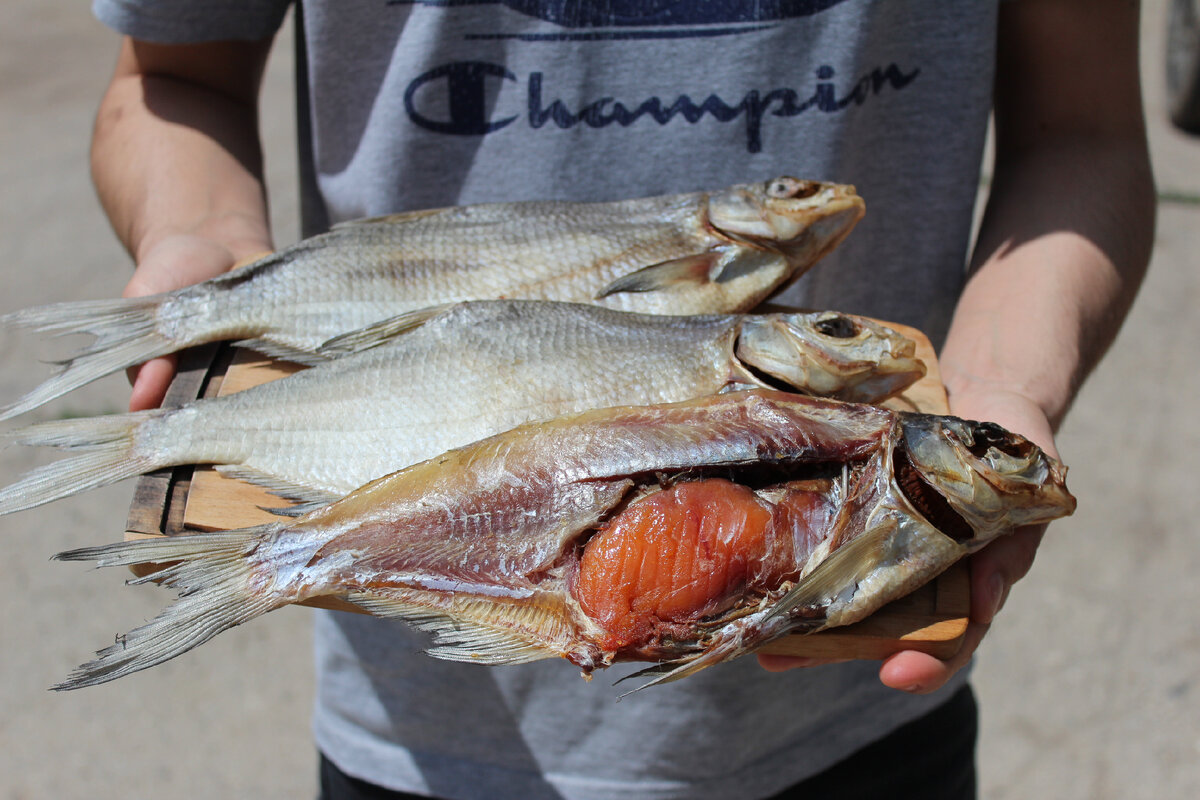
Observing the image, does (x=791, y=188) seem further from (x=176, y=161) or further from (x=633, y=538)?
(x=176, y=161)

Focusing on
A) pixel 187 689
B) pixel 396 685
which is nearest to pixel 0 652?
pixel 187 689

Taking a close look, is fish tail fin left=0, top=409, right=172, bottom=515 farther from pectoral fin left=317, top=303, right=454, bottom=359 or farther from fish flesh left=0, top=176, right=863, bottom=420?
pectoral fin left=317, top=303, right=454, bottom=359

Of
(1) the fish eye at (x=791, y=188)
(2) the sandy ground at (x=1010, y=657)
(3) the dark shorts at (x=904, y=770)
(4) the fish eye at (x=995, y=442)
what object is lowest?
(2) the sandy ground at (x=1010, y=657)

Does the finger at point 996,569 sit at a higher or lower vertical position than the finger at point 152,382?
lower

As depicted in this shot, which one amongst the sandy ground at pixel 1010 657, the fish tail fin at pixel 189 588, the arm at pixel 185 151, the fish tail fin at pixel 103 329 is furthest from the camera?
the sandy ground at pixel 1010 657

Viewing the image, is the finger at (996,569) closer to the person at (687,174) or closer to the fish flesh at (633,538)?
the fish flesh at (633,538)

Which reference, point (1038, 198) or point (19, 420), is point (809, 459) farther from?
point (19, 420)

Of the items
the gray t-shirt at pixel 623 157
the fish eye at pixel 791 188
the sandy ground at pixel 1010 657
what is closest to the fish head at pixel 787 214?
the fish eye at pixel 791 188

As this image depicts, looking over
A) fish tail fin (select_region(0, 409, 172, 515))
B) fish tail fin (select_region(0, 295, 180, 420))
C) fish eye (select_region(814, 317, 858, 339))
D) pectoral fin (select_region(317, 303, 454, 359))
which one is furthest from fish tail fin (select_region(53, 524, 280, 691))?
fish eye (select_region(814, 317, 858, 339))
